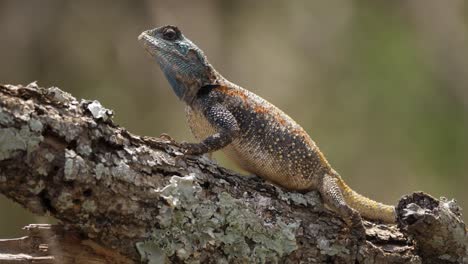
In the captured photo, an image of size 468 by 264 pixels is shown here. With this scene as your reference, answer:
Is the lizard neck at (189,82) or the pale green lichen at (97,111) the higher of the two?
the lizard neck at (189,82)

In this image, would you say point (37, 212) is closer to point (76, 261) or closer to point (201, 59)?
point (76, 261)

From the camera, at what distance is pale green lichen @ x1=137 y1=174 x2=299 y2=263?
10.6 feet

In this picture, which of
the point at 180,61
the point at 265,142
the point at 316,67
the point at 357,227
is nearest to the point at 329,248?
the point at 357,227

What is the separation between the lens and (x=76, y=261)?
3182mm

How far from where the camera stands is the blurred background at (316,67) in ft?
23.6

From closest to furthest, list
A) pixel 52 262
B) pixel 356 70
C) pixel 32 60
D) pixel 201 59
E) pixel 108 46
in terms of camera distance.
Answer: pixel 52 262 → pixel 201 59 → pixel 32 60 → pixel 108 46 → pixel 356 70

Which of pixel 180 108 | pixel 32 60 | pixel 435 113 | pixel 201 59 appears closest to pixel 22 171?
pixel 201 59

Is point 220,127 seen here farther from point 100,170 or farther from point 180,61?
point 100,170

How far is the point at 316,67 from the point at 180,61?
3.71m

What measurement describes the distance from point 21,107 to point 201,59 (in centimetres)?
194

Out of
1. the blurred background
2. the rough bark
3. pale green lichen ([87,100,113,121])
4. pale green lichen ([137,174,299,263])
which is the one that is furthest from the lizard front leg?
the blurred background

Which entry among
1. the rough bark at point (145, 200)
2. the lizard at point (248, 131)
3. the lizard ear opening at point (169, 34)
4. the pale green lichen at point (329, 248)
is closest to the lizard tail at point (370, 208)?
the lizard at point (248, 131)

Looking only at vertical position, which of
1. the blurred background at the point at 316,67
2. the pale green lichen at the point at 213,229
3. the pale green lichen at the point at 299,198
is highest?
the blurred background at the point at 316,67

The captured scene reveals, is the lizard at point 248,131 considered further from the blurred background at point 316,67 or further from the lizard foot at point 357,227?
the blurred background at point 316,67
